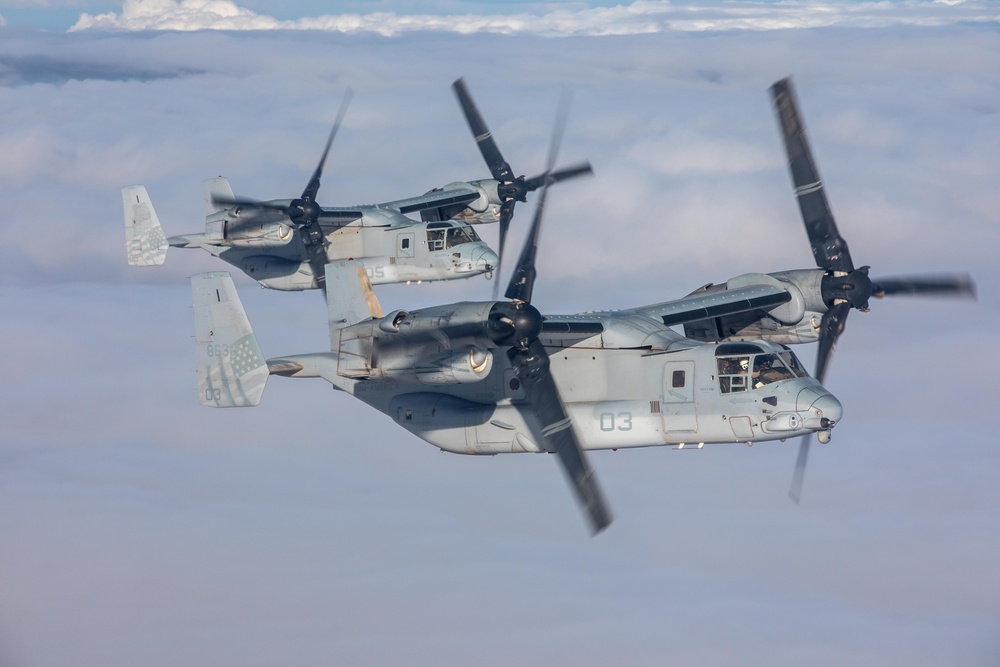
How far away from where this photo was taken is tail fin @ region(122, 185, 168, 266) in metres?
69.9

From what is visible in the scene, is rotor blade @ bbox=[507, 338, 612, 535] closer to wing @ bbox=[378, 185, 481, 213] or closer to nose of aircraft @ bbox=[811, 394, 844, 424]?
nose of aircraft @ bbox=[811, 394, 844, 424]

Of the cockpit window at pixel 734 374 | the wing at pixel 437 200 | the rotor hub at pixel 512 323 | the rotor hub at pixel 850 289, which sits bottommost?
the wing at pixel 437 200

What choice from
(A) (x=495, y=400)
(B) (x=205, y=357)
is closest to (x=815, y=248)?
(A) (x=495, y=400)

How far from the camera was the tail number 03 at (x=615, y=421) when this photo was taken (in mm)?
42344

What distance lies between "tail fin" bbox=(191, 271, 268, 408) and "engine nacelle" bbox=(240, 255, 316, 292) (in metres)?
19.2

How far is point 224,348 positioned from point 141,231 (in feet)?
82.0

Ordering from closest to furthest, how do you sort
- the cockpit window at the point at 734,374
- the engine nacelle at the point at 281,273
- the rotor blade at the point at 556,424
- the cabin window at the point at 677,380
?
the rotor blade at the point at 556,424 < the cockpit window at the point at 734,374 < the cabin window at the point at 677,380 < the engine nacelle at the point at 281,273

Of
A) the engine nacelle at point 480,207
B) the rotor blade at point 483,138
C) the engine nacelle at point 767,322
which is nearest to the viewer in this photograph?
the engine nacelle at point 767,322

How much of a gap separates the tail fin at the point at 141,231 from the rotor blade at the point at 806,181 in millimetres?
35035

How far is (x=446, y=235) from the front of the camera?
6638cm

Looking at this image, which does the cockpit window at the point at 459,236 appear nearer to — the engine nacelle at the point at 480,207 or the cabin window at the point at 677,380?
the engine nacelle at the point at 480,207

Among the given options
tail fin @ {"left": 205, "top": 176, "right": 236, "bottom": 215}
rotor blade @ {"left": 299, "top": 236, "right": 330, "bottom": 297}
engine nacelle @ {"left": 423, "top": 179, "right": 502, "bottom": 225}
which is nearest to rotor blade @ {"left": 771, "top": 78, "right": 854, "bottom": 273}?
rotor blade @ {"left": 299, "top": 236, "right": 330, "bottom": 297}

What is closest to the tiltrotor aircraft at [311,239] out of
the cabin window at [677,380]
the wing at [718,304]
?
the wing at [718,304]

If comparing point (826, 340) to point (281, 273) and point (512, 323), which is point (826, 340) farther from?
point (281, 273)
